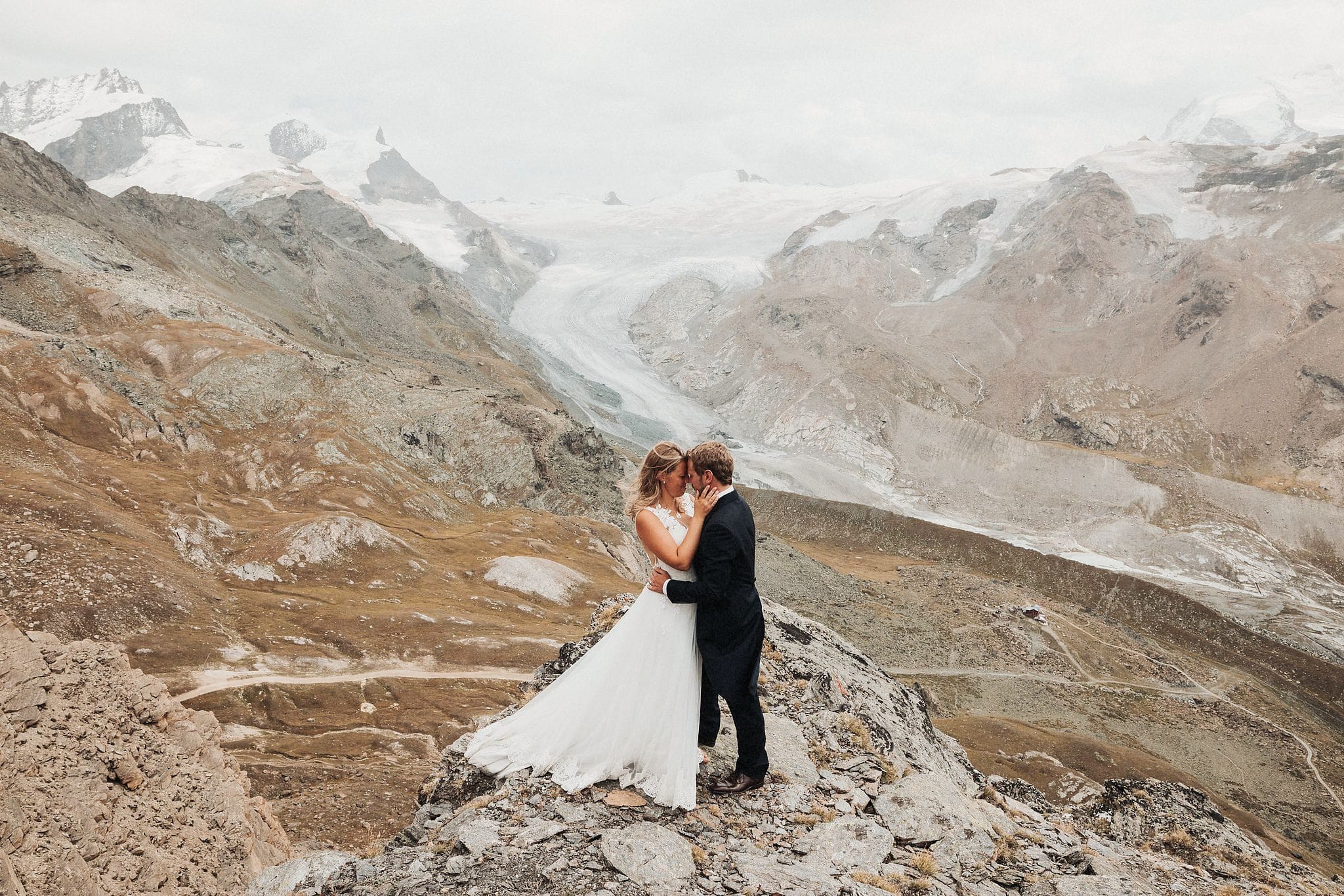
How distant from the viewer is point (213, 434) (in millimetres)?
63969

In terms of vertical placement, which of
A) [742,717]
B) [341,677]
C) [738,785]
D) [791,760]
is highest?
[742,717]

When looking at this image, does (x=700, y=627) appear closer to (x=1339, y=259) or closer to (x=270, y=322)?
(x=270, y=322)

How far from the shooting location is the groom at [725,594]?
8.73 m

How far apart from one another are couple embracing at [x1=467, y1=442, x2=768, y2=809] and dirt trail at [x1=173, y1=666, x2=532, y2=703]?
22573 millimetres

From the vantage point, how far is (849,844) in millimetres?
9914

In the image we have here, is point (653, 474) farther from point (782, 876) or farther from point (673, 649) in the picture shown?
point (782, 876)

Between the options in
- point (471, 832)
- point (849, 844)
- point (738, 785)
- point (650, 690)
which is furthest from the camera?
point (738, 785)

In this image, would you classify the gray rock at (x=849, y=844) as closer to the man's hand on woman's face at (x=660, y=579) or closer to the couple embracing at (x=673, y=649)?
the couple embracing at (x=673, y=649)

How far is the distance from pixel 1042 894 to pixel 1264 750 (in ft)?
258

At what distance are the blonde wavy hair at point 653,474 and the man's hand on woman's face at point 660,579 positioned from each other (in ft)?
2.54

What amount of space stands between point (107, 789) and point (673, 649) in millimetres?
8427

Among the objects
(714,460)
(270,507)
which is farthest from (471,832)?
(270,507)

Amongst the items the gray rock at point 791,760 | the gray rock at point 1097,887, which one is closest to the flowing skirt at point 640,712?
the gray rock at point 791,760

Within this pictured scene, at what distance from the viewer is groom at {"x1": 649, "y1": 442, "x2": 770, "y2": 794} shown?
8734 millimetres
